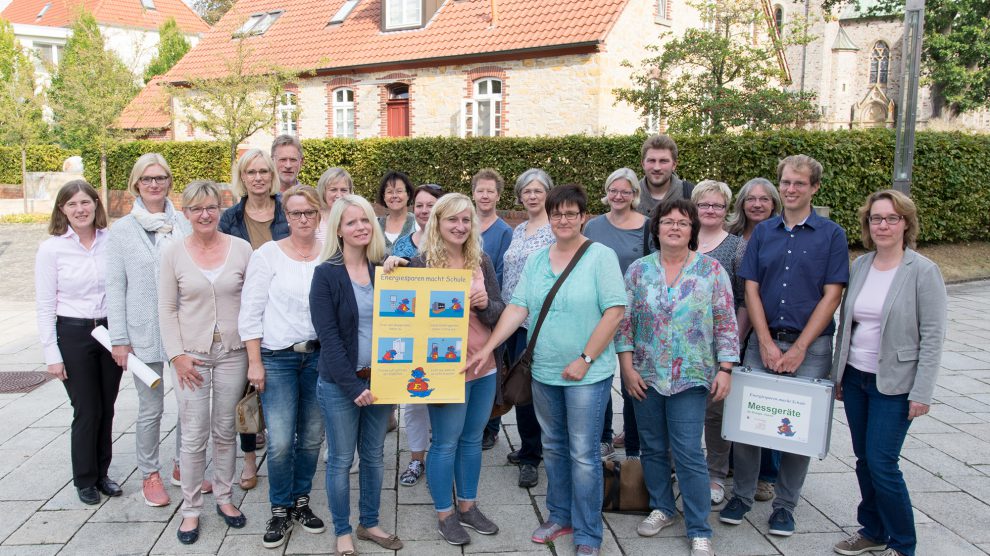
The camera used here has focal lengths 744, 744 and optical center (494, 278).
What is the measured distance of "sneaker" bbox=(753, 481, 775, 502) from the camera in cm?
475

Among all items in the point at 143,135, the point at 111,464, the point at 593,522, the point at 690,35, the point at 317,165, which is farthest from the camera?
the point at 143,135

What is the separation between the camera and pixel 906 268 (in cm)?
383

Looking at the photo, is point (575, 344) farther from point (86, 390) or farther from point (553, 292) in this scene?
point (86, 390)

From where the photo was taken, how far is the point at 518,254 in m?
5.05

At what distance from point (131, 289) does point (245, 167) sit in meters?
1.07

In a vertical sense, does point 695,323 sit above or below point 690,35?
below

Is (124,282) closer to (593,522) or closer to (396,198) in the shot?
(396,198)

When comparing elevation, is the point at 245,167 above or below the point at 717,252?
above

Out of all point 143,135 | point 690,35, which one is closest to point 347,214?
point 690,35

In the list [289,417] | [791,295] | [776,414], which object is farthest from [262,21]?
[776,414]

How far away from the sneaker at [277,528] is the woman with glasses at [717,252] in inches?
102

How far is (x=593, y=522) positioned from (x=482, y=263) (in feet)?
5.03

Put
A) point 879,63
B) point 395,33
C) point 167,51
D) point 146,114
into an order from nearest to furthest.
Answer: point 395,33, point 146,114, point 167,51, point 879,63

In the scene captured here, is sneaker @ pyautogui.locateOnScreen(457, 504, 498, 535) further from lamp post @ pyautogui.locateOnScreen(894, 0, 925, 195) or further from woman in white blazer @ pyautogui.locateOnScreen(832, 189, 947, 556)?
lamp post @ pyautogui.locateOnScreen(894, 0, 925, 195)
